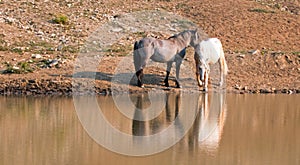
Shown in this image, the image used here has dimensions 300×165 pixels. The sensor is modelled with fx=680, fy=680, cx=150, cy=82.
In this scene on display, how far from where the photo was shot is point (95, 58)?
73.4ft

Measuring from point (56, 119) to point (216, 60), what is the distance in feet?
22.8

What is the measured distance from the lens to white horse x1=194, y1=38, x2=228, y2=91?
20609 mm

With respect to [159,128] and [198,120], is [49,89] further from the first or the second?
[159,128]

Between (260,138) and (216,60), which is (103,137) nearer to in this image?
(260,138)

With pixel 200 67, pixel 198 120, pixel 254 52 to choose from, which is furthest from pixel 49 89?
pixel 254 52

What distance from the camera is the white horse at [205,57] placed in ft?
67.6

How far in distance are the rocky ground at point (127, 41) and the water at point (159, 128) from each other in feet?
3.93

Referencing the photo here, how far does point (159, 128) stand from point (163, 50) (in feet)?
20.3

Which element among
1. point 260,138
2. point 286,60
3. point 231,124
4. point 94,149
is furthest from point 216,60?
point 94,149

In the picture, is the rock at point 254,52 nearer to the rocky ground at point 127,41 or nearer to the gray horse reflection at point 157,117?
the rocky ground at point 127,41

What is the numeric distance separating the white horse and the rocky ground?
0.43 meters

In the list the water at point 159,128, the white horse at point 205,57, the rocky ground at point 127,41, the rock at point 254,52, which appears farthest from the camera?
the rock at point 254,52

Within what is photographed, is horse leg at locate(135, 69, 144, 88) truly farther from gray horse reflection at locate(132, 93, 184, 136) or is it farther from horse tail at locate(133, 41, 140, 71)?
gray horse reflection at locate(132, 93, 184, 136)

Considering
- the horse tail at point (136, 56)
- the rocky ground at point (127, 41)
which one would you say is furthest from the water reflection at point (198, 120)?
the rocky ground at point (127, 41)
